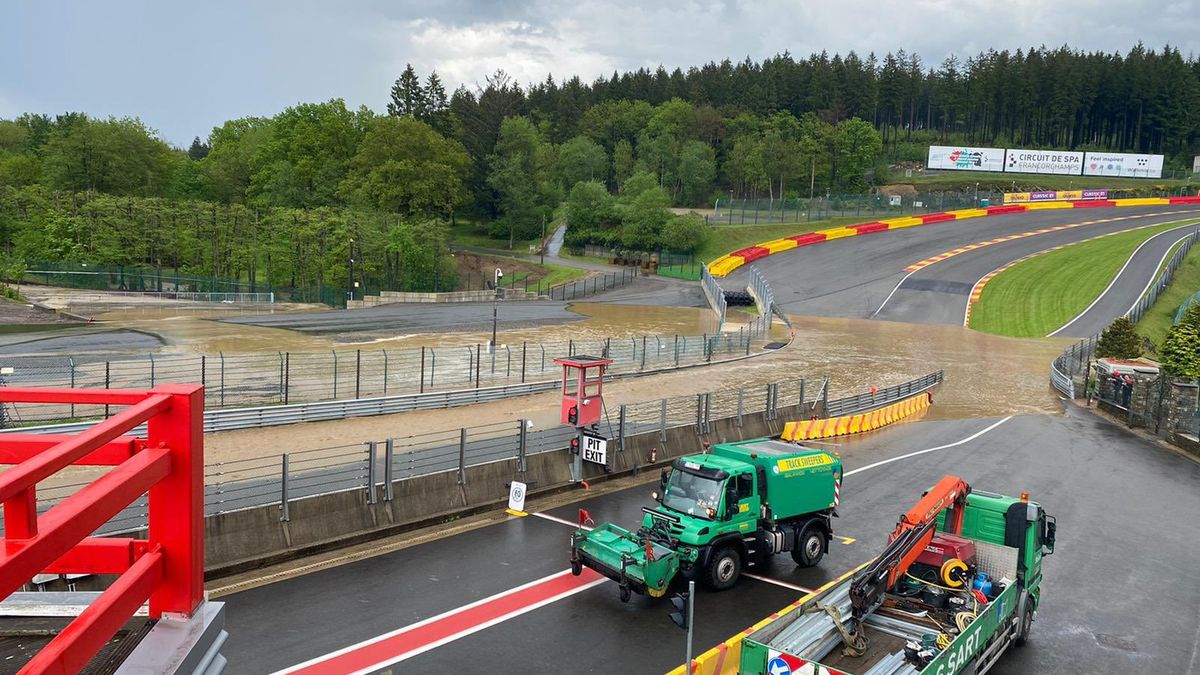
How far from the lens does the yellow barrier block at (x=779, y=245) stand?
315 ft

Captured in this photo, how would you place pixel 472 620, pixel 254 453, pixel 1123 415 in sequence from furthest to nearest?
pixel 1123 415
pixel 254 453
pixel 472 620

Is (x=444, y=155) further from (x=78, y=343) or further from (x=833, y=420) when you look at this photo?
(x=833, y=420)

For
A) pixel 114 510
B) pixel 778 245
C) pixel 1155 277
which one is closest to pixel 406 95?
pixel 778 245

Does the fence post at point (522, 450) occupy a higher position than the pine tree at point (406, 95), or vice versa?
the pine tree at point (406, 95)

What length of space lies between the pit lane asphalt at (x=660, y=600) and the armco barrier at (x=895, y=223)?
65154 millimetres

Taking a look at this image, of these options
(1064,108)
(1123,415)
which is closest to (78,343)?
(1123,415)

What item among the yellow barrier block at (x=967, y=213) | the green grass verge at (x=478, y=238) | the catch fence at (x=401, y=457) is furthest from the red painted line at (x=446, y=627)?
the yellow barrier block at (x=967, y=213)

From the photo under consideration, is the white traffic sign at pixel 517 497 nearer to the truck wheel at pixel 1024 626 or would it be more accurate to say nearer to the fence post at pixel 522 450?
the fence post at pixel 522 450

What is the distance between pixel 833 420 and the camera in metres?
32.7

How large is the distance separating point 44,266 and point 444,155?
49.1 metres

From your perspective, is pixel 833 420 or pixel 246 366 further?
pixel 246 366

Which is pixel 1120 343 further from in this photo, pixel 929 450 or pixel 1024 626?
pixel 1024 626

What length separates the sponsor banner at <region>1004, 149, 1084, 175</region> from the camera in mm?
133875

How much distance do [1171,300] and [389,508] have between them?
68.1 metres
